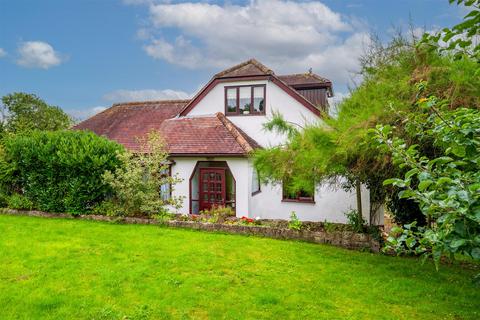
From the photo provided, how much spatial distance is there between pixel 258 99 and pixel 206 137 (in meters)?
3.34

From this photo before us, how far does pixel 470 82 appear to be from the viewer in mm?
7363

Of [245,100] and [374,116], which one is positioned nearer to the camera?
[374,116]

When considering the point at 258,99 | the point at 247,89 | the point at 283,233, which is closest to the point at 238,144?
the point at 258,99

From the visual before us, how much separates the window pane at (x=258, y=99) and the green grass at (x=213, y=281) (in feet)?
27.0

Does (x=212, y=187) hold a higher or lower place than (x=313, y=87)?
lower

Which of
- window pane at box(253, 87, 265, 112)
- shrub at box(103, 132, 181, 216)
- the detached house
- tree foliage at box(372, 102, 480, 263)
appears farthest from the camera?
window pane at box(253, 87, 265, 112)

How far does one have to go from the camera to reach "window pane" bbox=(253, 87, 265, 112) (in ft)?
57.3

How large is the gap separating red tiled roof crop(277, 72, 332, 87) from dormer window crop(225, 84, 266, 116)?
3126mm

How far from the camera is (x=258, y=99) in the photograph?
1759cm

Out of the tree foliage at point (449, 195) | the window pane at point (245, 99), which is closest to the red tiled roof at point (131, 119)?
the window pane at point (245, 99)

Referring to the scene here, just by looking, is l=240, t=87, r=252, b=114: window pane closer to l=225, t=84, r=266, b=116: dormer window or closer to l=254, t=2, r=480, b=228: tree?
l=225, t=84, r=266, b=116: dormer window

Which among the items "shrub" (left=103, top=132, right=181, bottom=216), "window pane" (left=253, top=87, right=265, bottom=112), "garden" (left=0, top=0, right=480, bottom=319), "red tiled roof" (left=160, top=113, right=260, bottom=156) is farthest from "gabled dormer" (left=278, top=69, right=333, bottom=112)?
"shrub" (left=103, top=132, right=181, bottom=216)

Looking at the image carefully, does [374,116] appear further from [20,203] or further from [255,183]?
[20,203]

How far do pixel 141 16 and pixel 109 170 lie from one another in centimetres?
655
